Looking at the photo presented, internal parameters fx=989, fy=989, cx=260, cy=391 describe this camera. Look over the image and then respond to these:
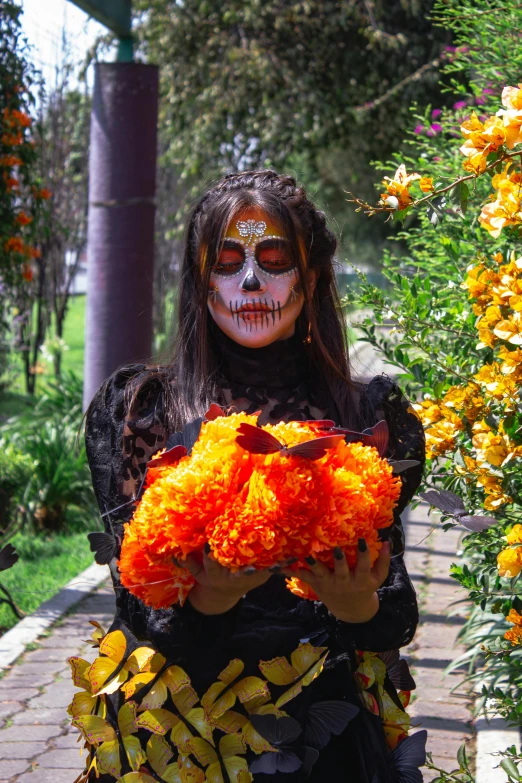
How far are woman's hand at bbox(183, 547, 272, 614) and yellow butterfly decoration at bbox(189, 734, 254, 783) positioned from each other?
10.6 inches

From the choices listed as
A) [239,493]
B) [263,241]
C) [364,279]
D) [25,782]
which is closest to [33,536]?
[25,782]

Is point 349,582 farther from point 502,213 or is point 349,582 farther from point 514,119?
point 514,119

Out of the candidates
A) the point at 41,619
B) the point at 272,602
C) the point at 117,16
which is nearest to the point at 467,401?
the point at 272,602

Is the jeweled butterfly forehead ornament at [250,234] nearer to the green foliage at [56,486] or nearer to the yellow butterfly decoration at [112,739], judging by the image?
the yellow butterfly decoration at [112,739]

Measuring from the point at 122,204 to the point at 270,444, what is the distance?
3.93 metres

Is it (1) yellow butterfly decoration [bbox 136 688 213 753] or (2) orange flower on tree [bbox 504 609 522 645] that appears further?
(2) orange flower on tree [bbox 504 609 522 645]

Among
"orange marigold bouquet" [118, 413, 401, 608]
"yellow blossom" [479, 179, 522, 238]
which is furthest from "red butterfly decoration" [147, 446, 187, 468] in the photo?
"yellow blossom" [479, 179, 522, 238]

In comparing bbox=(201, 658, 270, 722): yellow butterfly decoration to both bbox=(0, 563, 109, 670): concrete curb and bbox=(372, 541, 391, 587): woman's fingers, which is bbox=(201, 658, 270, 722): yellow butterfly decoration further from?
bbox=(0, 563, 109, 670): concrete curb

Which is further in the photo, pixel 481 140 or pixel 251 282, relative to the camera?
pixel 251 282

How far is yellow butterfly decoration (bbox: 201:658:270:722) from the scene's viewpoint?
1.73m

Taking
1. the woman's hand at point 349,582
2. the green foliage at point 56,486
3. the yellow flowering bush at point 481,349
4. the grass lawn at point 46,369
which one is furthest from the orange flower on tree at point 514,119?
the grass lawn at point 46,369

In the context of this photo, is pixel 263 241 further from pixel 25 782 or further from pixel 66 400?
pixel 66 400

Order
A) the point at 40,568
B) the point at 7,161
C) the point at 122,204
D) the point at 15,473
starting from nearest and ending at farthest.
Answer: the point at 122,204 < the point at 40,568 < the point at 7,161 < the point at 15,473

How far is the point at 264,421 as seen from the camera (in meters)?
1.97
